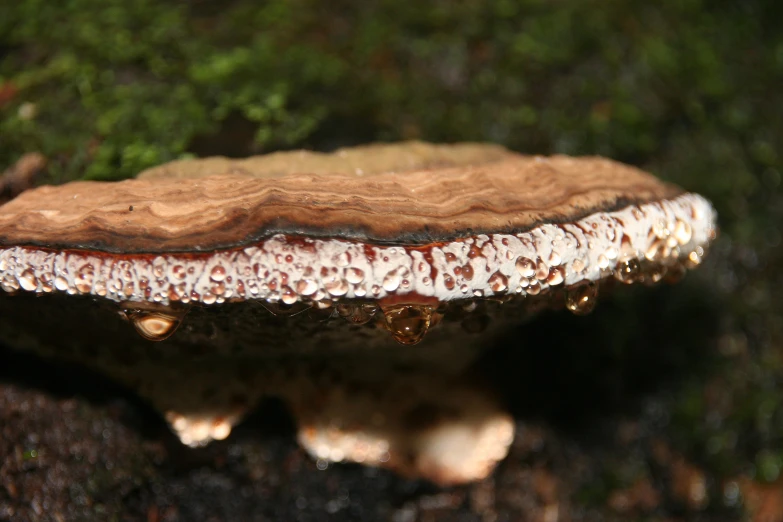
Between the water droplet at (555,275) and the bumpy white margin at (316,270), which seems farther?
the water droplet at (555,275)

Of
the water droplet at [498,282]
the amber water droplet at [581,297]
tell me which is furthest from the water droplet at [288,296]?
the amber water droplet at [581,297]

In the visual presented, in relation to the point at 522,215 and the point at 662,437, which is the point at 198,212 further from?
the point at 662,437

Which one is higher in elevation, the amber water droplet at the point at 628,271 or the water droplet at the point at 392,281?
the water droplet at the point at 392,281

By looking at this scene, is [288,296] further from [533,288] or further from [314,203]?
[533,288]

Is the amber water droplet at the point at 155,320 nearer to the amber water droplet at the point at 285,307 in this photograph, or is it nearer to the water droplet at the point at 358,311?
the amber water droplet at the point at 285,307

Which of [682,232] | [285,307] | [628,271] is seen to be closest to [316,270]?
[285,307]

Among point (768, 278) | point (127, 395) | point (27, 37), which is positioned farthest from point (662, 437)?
point (27, 37)
